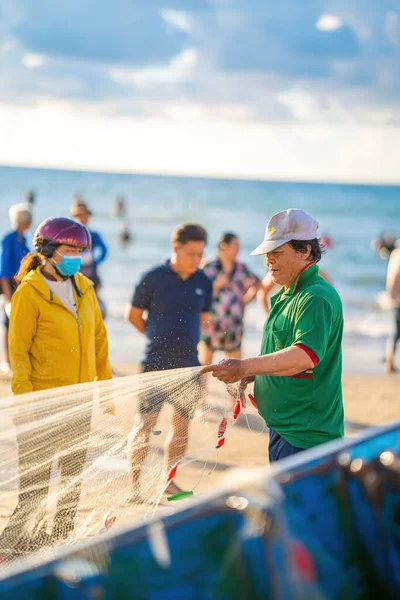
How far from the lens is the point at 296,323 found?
399 cm

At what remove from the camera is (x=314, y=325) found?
154 inches

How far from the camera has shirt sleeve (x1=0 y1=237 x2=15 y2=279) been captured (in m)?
8.70

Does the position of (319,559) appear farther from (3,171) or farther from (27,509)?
(3,171)

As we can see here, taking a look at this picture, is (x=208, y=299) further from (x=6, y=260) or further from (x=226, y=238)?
(x=6, y=260)

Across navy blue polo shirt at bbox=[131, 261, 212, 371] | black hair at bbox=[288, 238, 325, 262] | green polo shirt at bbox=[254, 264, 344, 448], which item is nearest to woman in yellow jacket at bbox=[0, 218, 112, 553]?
navy blue polo shirt at bbox=[131, 261, 212, 371]

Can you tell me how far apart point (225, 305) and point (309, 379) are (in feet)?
16.2

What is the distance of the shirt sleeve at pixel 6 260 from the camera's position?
28.6 ft

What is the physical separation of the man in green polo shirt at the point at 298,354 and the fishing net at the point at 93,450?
0.51 meters

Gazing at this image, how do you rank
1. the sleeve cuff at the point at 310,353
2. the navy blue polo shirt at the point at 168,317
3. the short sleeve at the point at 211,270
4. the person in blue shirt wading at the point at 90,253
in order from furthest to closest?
the person in blue shirt wading at the point at 90,253
the short sleeve at the point at 211,270
the navy blue polo shirt at the point at 168,317
the sleeve cuff at the point at 310,353

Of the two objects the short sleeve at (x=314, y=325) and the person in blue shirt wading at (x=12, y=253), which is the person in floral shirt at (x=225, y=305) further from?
the short sleeve at (x=314, y=325)

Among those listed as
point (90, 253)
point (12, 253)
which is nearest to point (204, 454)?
point (12, 253)

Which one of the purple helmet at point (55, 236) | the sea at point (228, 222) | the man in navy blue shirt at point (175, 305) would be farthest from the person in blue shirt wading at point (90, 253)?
the purple helmet at point (55, 236)

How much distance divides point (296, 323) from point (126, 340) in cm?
977

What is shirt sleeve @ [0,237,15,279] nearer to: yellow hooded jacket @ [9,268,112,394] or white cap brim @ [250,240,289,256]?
yellow hooded jacket @ [9,268,112,394]
